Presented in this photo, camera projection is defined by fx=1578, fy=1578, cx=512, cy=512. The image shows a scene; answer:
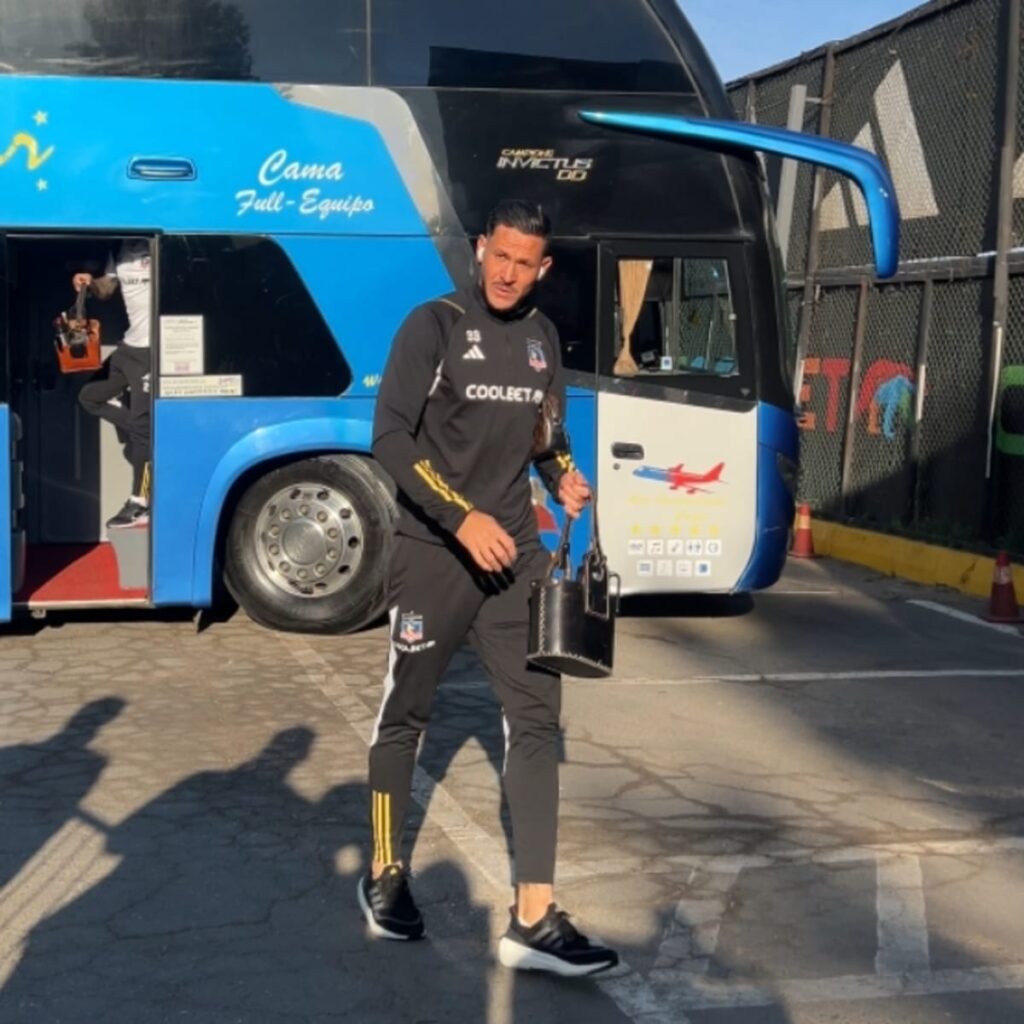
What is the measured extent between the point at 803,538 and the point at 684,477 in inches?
185

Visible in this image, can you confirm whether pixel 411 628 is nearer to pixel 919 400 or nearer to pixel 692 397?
pixel 692 397

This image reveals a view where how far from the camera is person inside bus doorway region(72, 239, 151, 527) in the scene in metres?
9.12

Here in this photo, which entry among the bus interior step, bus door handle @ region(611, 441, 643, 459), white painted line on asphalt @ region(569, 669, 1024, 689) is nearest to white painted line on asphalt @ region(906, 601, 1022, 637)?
white painted line on asphalt @ region(569, 669, 1024, 689)

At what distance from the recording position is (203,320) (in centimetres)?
860

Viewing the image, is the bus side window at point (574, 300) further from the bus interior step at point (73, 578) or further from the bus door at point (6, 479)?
the bus door at point (6, 479)

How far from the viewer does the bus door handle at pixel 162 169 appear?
335 inches

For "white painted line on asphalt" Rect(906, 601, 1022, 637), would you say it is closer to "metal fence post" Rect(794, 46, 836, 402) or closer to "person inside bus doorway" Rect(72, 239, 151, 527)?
"metal fence post" Rect(794, 46, 836, 402)

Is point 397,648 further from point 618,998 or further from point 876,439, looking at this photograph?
point 876,439

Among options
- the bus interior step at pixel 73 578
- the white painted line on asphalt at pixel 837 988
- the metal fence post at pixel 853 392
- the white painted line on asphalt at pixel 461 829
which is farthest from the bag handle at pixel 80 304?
the metal fence post at pixel 853 392

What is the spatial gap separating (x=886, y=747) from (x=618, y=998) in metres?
3.12

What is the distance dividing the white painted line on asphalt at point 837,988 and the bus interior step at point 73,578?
5.35 meters

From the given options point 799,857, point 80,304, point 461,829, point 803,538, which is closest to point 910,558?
point 803,538

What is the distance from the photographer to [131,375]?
9430mm

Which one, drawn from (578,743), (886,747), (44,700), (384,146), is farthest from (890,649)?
(44,700)
